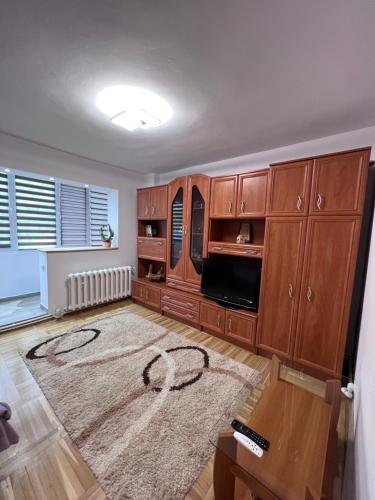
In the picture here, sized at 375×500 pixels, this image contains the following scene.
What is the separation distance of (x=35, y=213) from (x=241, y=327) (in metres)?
4.21

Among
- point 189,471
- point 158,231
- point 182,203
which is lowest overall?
point 189,471

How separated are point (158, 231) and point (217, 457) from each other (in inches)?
136

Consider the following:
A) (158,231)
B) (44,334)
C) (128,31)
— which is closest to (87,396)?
(44,334)

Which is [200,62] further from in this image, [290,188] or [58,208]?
[58,208]

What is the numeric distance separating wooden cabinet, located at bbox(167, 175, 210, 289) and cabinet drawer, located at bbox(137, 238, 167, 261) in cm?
22

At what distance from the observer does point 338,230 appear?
1895 millimetres

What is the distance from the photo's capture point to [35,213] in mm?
3906

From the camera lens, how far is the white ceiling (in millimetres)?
999

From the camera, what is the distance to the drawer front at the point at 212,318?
8.91ft

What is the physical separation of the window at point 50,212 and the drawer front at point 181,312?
1.84 metres

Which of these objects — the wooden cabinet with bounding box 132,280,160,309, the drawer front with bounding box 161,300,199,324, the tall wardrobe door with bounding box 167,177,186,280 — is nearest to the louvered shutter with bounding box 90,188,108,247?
the wooden cabinet with bounding box 132,280,160,309

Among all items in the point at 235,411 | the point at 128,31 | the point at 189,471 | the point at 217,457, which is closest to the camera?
the point at 217,457

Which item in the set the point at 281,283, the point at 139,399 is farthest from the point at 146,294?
the point at 281,283

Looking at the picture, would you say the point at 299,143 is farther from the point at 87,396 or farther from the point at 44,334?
the point at 44,334
